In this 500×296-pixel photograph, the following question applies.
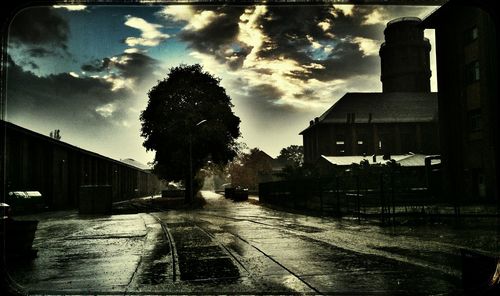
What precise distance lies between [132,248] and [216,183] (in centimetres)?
17536

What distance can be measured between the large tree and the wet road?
26.1 metres

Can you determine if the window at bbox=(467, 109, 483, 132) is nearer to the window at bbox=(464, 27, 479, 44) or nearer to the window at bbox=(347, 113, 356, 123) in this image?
the window at bbox=(464, 27, 479, 44)

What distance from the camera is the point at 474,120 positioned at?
3080cm

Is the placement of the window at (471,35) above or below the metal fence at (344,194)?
above

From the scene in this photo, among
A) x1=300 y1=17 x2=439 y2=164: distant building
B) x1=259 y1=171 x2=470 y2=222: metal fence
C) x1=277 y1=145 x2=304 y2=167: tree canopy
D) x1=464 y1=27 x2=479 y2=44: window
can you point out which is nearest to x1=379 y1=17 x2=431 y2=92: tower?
x1=300 y1=17 x2=439 y2=164: distant building

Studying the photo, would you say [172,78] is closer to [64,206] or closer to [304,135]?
[64,206]

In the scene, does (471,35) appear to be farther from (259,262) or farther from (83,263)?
(83,263)

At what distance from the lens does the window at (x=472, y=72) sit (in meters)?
30.2

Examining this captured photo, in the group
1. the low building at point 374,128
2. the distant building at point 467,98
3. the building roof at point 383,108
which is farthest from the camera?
the building roof at point 383,108

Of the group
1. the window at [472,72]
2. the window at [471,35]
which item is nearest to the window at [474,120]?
the window at [472,72]

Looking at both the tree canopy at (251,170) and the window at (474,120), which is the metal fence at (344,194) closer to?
the window at (474,120)

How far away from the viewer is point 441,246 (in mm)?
10539

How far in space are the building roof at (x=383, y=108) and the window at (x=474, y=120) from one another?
106ft

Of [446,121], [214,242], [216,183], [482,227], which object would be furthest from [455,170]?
[216,183]
